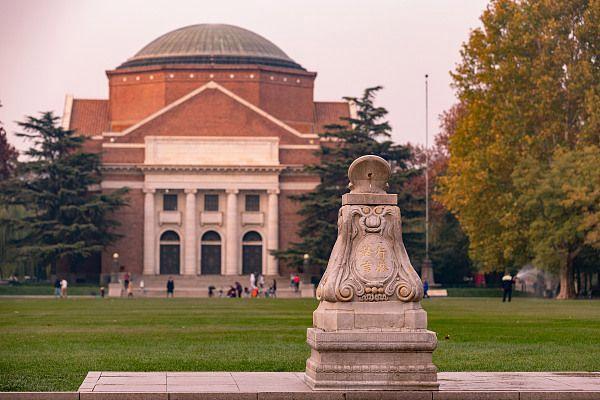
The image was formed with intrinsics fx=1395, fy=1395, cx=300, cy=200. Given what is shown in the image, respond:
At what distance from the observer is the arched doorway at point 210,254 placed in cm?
10125

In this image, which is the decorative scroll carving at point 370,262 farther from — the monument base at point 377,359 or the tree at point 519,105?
the tree at point 519,105

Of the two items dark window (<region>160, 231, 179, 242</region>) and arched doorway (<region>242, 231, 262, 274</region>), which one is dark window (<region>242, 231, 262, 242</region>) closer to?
arched doorway (<region>242, 231, 262, 274</region>)

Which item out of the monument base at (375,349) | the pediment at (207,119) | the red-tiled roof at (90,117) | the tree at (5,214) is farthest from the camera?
the red-tiled roof at (90,117)

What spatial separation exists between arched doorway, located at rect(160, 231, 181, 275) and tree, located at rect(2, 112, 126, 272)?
13.5 feet

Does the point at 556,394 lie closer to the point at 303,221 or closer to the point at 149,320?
the point at 149,320

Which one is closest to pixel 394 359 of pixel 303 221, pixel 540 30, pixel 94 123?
pixel 540 30

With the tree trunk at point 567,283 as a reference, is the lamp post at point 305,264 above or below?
above

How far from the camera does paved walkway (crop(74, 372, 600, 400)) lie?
15.6 metres

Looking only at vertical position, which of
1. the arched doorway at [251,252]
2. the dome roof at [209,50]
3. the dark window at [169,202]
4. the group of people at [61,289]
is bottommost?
the group of people at [61,289]

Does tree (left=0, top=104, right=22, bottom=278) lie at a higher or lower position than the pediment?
lower

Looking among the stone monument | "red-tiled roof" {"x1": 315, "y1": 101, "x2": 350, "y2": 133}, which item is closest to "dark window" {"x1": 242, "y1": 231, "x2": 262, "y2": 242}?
"red-tiled roof" {"x1": 315, "y1": 101, "x2": 350, "y2": 133}

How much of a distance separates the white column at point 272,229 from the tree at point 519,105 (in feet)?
98.9

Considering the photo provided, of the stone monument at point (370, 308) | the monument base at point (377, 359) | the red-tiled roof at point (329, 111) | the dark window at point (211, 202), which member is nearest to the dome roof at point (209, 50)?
the red-tiled roof at point (329, 111)

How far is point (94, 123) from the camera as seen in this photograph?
11025 centimetres
